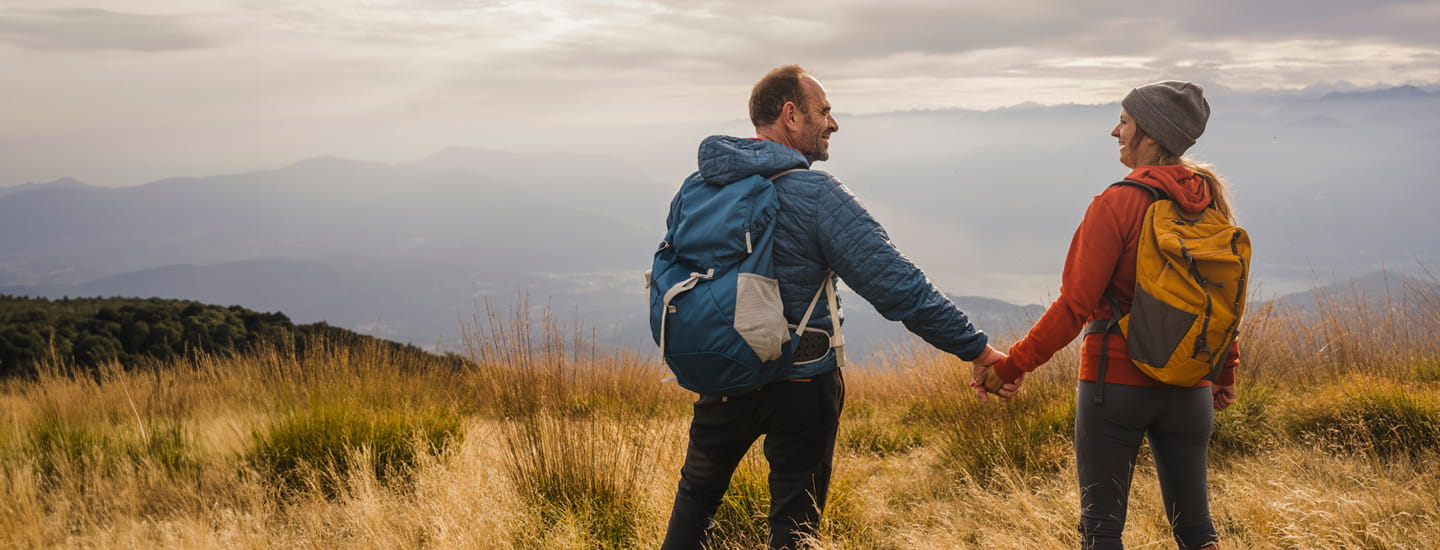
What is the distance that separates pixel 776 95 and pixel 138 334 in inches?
376

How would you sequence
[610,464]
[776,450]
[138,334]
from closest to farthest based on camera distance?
[776,450] → [610,464] → [138,334]

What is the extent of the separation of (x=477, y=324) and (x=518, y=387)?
41 centimetres

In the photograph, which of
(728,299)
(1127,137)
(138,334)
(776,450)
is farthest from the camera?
(138,334)

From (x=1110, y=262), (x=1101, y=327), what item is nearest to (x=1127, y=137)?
(x=1110, y=262)

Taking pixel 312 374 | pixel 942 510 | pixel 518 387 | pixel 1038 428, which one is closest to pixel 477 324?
pixel 518 387

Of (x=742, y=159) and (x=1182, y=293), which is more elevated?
(x=742, y=159)

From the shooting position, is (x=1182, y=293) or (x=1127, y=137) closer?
(x=1182, y=293)

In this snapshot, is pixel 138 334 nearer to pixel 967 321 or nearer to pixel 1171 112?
pixel 967 321

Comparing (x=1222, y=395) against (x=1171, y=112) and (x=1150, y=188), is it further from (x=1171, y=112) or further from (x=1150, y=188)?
(x=1171, y=112)

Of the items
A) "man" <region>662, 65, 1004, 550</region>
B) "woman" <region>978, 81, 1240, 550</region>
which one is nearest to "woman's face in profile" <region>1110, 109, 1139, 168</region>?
"woman" <region>978, 81, 1240, 550</region>

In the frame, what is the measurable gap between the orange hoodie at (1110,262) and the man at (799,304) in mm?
295

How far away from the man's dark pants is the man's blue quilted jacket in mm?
97

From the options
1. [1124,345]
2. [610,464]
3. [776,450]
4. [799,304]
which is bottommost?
[610,464]

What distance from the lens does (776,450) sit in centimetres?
224
